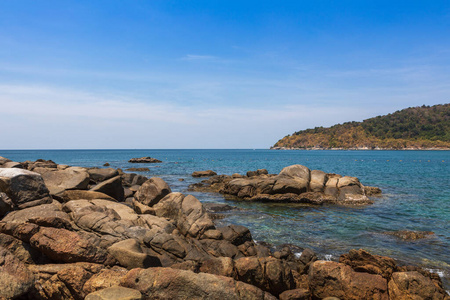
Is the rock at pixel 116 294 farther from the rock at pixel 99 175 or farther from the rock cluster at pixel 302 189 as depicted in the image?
the rock cluster at pixel 302 189

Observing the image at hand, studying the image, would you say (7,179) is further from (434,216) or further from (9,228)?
(434,216)

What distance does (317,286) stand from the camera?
32.9ft

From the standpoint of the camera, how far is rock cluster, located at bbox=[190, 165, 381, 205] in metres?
28.1

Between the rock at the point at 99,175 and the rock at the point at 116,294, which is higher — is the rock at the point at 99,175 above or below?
above

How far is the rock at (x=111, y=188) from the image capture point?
21703mm

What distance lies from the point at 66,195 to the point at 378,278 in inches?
666

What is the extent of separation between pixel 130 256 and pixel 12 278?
10.6 ft

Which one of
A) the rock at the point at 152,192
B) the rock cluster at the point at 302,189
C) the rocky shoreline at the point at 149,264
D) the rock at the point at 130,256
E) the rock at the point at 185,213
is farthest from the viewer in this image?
the rock cluster at the point at 302,189

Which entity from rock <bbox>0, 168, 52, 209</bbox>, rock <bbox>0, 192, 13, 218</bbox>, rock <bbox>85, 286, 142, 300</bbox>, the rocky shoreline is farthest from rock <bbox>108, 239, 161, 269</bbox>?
rock <bbox>0, 168, 52, 209</bbox>

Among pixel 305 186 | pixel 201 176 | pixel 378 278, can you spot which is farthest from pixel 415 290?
pixel 201 176

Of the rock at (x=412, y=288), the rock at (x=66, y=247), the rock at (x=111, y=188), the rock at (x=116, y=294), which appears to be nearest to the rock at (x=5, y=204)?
the rock at (x=66, y=247)

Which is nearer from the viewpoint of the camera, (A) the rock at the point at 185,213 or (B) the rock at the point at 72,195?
(A) the rock at the point at 185,213

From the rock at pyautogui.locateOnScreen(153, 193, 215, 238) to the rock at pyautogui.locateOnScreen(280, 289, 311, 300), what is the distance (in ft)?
20.4

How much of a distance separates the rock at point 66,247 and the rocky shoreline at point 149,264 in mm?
29
